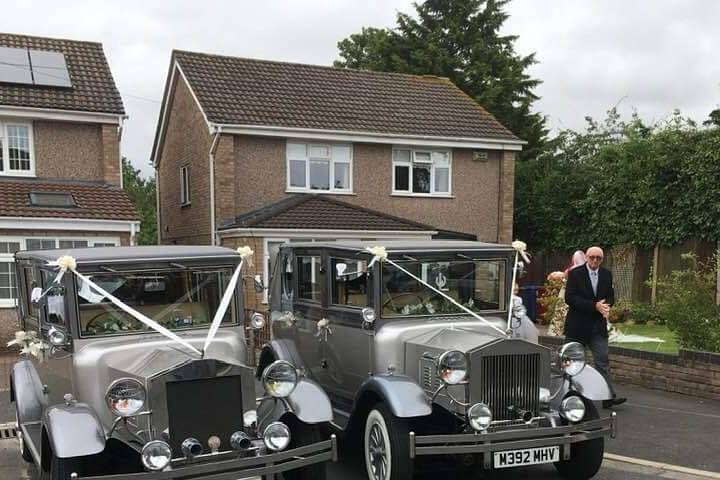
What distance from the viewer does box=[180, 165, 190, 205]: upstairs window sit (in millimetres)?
18719

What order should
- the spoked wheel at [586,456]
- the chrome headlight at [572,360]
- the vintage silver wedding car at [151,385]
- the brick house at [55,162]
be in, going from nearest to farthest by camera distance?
the vintage silver wedding car at [151,385] < the spoked wheel at [586,456] < the chrome headlight at [572,360] < the brick house at [55,162]

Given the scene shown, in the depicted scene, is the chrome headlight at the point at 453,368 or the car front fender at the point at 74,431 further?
the chrome headlight at the point at 453,368

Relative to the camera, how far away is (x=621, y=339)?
35.6 feet

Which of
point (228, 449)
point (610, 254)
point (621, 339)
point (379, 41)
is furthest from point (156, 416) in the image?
point (379, 41)

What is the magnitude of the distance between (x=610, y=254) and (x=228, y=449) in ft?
50.4

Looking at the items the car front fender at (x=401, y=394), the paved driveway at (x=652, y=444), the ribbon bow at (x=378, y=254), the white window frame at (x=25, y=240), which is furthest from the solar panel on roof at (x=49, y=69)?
the car front fender at (x=401, y=394)

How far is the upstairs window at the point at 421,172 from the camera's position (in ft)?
59.7

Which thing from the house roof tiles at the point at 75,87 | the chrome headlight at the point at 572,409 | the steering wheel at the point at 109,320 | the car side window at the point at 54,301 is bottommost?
the chrome headlight at the point at 572,409

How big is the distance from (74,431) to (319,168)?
535 inches

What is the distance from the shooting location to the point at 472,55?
30.7 meters

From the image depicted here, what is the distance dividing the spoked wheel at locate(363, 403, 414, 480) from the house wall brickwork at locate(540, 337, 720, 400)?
4.79 metres

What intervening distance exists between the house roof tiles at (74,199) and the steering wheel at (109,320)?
8719 millimetres

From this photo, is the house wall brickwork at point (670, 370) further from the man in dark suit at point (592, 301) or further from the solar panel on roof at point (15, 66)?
the solar panel on roof at point (15, 66)

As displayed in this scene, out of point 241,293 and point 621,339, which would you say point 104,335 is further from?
point 621,339
